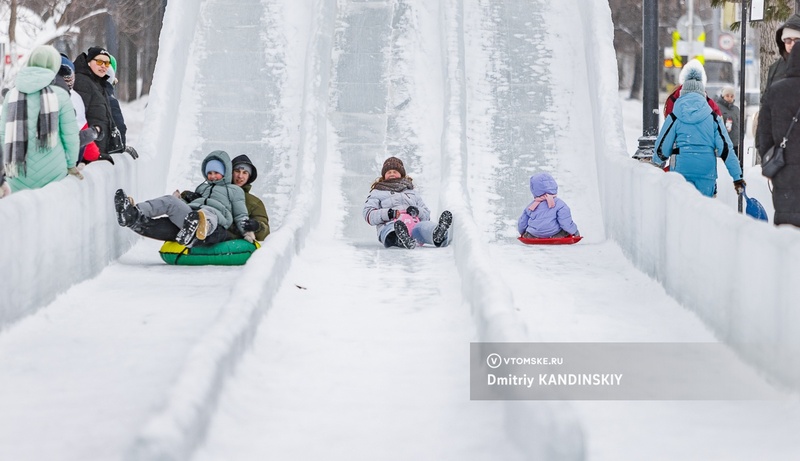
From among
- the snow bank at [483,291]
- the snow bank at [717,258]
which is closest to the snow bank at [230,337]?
the snow bank at [483,291]

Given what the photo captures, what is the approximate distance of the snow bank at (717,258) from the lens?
5457 mm

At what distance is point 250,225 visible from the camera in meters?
9.73

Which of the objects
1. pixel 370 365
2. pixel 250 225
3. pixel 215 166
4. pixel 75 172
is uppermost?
pixel 215 166

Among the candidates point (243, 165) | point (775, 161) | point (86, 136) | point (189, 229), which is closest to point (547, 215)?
point (243, 165)

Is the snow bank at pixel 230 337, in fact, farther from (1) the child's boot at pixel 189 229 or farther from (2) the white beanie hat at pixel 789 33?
(2) the white beanie hat at pixel 789 33

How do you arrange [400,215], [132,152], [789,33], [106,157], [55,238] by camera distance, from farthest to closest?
[132,152], [400,215], [106,157], [55,238], [789,33]

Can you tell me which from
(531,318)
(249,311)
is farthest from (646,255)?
(249,311)

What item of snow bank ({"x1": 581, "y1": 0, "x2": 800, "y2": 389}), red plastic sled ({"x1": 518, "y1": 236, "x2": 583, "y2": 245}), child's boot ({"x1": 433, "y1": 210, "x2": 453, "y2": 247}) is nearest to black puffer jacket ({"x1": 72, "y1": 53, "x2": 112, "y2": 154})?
child's boot ({"x1": 433, "y1": 210, "x2": 453, "y2": 247})

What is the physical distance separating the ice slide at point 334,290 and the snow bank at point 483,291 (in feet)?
0.06

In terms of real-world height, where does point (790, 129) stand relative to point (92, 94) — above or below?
below

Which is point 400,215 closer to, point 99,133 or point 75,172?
point 99,133

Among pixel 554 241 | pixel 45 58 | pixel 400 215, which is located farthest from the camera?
pixel 554 241

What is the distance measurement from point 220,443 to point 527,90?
10.6 m

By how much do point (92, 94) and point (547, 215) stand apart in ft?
12.8
